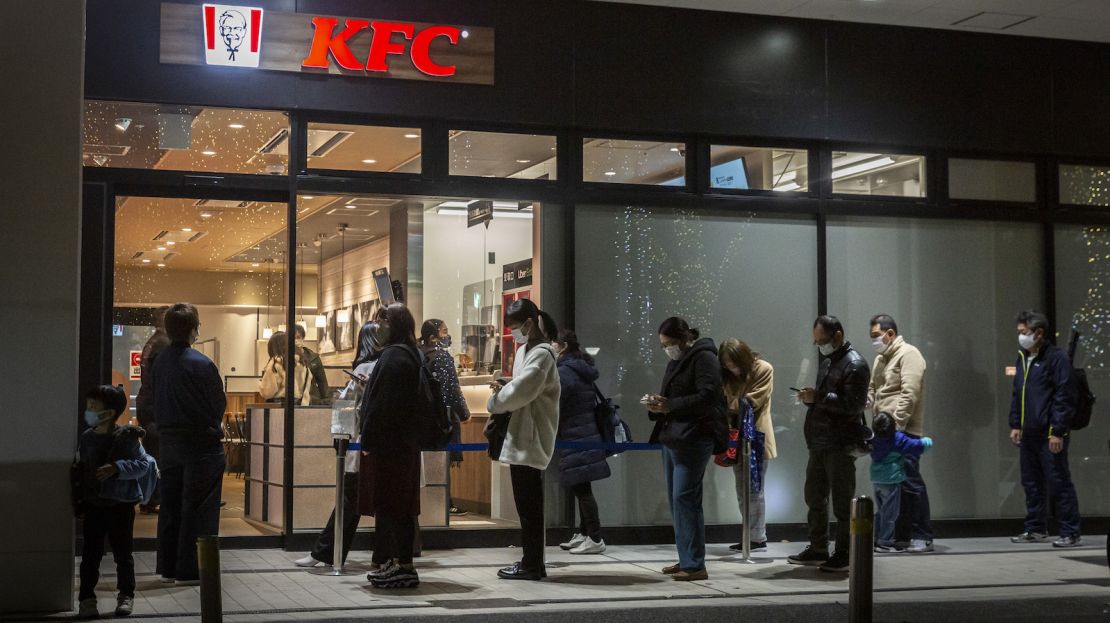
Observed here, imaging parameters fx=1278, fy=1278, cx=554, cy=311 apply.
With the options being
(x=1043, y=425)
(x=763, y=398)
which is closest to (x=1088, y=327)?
(x=1043, y=425)

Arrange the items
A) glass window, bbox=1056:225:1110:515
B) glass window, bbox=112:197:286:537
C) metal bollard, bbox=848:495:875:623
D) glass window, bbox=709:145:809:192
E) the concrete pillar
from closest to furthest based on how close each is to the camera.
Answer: metal bollard, bbox=848:495:875:623
the concrete pillar
glass window, bbox=112:197:286:537
glass window, bbox=709:145:809:192
glass window, bbox=1056:225:1110:515

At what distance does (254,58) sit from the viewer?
10.0 meters

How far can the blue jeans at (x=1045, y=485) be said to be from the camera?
36.0 ft

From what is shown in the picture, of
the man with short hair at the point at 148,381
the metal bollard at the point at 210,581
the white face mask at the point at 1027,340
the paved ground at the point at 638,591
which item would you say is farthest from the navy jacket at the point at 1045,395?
the metal bollard at the point at 210,581

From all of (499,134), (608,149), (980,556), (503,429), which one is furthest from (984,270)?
(503,429)

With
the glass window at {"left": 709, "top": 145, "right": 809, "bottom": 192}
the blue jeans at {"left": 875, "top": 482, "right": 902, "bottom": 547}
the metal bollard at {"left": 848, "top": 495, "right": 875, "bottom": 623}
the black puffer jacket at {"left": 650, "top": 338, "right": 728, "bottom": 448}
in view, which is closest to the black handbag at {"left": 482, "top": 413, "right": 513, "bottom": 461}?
the black puffer jacket at {"left": 650, "top": 338, "right": 728, "bottom": 448}

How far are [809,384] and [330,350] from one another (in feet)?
14.0

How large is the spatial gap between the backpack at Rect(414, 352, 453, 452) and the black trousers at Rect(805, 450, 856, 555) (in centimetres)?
287

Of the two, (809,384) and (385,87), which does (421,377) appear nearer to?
(385,87)

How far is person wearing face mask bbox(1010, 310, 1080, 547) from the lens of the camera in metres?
10.9

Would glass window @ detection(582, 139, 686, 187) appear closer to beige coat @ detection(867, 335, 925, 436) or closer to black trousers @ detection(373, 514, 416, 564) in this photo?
beige coat @ detection(867, 335, 925, 436)

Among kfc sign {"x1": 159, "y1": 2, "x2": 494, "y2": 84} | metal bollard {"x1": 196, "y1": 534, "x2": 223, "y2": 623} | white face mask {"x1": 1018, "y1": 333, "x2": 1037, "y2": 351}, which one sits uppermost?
kfc sign {"x1": 159, "y1": 2, "x2": 494, "y2": 84}

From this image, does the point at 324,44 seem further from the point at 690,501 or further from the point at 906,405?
the point at 906,405

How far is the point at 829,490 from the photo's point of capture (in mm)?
9492
